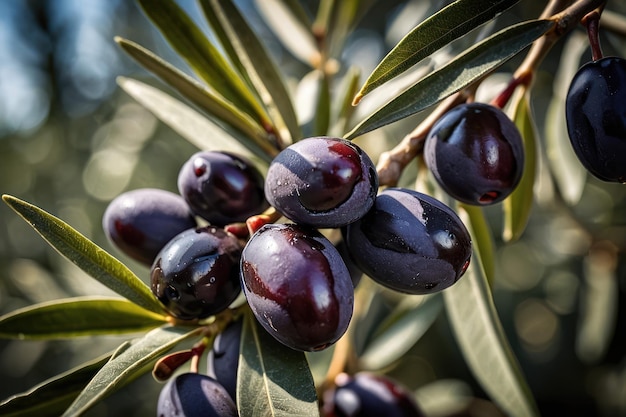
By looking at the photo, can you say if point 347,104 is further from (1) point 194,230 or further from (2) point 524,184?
(1) point 194,230

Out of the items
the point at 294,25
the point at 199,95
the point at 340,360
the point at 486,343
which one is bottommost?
the point at 340,360

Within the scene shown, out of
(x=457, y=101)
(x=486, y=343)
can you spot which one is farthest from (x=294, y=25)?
(x=486, y=343)

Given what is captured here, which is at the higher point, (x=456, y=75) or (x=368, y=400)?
(x=456, y=75)

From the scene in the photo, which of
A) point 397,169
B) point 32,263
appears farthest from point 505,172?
point 32,263

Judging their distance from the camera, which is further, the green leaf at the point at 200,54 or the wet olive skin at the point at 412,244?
the green leaf at the point at 200,54

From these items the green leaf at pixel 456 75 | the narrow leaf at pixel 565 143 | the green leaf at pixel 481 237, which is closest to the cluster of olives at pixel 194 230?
the green leaf at pixel 456 75

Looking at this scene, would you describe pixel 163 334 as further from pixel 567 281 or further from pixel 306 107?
pixel 567 281

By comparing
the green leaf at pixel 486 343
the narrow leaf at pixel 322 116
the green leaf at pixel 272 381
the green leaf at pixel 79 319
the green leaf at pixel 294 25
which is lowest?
the green leaf at pixel 486 343

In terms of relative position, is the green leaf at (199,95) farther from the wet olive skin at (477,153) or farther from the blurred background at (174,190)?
the blurred background at (174,190)
